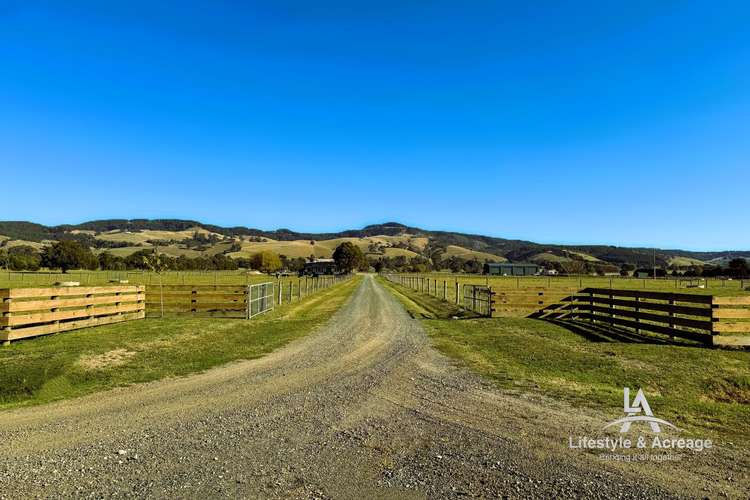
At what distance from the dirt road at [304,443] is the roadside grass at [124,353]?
1039mm

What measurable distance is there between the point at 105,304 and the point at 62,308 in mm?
2489

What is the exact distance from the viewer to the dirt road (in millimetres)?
4711

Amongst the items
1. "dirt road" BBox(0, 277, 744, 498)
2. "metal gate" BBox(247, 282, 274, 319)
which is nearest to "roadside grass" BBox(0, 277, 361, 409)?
"dirt road" BBox(0, 277, 744, 498)

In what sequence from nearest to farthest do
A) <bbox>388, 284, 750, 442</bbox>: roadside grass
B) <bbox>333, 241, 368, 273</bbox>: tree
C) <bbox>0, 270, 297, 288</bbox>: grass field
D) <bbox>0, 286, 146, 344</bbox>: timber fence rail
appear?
1. <bbox>388, 284, 750, 442</bbox>: roadside grass
2. <bbox>0, 286, 146, 344</bbox>: timber fence rail
3. <bbox>0, 270, 297, 288</bbox>: grass field
4. <bbox>333, 241, 368, 273</bbox>: tree

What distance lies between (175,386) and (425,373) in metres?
5.25

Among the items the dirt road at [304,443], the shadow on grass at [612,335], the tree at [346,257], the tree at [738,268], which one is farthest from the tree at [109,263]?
the tree at [738,268]

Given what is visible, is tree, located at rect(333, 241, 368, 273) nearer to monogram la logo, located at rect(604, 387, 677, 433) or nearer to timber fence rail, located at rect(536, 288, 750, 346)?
timber fence rail, located at rect(536, 288, 750, 346)

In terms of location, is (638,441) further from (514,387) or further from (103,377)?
(103,377)

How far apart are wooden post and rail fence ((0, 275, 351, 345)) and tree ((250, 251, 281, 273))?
143761mm

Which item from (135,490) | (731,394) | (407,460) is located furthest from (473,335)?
(135,490)

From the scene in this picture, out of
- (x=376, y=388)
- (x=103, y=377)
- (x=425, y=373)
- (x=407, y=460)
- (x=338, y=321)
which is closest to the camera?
(x=407, y=460)

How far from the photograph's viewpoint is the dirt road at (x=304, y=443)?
4.71 meters

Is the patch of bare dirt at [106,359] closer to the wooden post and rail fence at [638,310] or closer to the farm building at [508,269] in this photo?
the wooden post and rail fence at [638,310]

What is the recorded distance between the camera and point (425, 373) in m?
10.5
